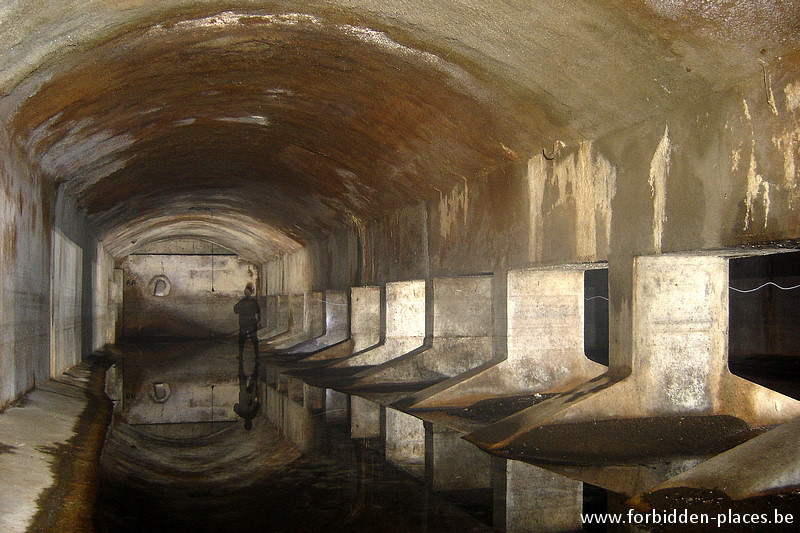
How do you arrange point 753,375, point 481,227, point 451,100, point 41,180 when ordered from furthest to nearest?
point 753,375 → point 481,227 → point 41,180 → point 451,100

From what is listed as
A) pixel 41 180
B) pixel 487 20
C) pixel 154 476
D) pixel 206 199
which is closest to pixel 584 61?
pixel 487 20

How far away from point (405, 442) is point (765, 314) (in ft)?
30.7

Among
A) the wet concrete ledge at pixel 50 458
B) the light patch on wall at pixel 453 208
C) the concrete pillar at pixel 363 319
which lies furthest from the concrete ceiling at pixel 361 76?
the concrete pillar at pixel 363 319

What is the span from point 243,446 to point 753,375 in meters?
8.45

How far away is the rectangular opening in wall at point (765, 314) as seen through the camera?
1364cm

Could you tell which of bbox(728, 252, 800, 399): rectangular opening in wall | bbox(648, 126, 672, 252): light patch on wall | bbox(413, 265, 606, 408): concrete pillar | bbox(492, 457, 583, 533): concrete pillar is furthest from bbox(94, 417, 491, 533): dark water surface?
bbox(728, 252, 800, 399): rectangular opening in wall

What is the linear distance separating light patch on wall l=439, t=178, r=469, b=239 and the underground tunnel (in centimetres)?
8

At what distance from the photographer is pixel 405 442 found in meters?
7.80

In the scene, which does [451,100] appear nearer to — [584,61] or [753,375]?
[584,61]

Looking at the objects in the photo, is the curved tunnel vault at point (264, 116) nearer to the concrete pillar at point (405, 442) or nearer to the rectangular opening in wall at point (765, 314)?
the concrete pillar at point (405, 442)

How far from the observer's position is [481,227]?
10.0 m

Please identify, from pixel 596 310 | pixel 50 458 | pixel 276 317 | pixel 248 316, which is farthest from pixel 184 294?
pixel 50 458

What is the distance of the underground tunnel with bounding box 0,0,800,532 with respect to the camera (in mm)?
5227

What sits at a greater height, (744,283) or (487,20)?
(487,20)
